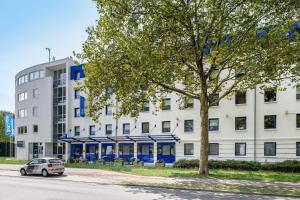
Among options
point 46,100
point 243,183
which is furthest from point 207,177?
point 46,100

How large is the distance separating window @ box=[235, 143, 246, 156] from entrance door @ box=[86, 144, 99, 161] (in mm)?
19107

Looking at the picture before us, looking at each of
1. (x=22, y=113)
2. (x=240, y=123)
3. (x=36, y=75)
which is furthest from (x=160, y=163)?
(x=22, y=113)

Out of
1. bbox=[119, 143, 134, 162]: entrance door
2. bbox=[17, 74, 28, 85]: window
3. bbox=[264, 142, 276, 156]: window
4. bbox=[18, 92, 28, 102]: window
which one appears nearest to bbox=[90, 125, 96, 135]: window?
bbox=[119, 143, 134, 162]: entrance door

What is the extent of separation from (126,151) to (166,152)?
20.5 feet

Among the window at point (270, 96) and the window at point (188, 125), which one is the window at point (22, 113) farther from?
the window at point (270, 96)

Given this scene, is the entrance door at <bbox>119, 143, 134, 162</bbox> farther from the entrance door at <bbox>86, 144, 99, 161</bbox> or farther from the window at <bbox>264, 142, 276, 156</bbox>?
the window at <bbox>264, 142, 276, 156</bbox>

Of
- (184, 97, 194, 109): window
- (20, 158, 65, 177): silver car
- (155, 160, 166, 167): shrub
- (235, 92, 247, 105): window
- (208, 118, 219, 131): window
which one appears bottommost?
(155, 160, 166, 167): shrub

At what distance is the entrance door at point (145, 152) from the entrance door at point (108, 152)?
4.15 m

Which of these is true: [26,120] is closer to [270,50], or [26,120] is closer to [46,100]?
[46,100]

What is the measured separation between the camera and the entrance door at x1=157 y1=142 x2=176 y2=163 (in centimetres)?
3894

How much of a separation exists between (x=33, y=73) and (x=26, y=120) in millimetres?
7310

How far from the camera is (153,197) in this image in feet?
49.0

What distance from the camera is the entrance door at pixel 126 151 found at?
1689 inches

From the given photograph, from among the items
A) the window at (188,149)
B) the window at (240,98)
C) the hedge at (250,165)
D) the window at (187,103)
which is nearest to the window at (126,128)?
the window at (188,149)
